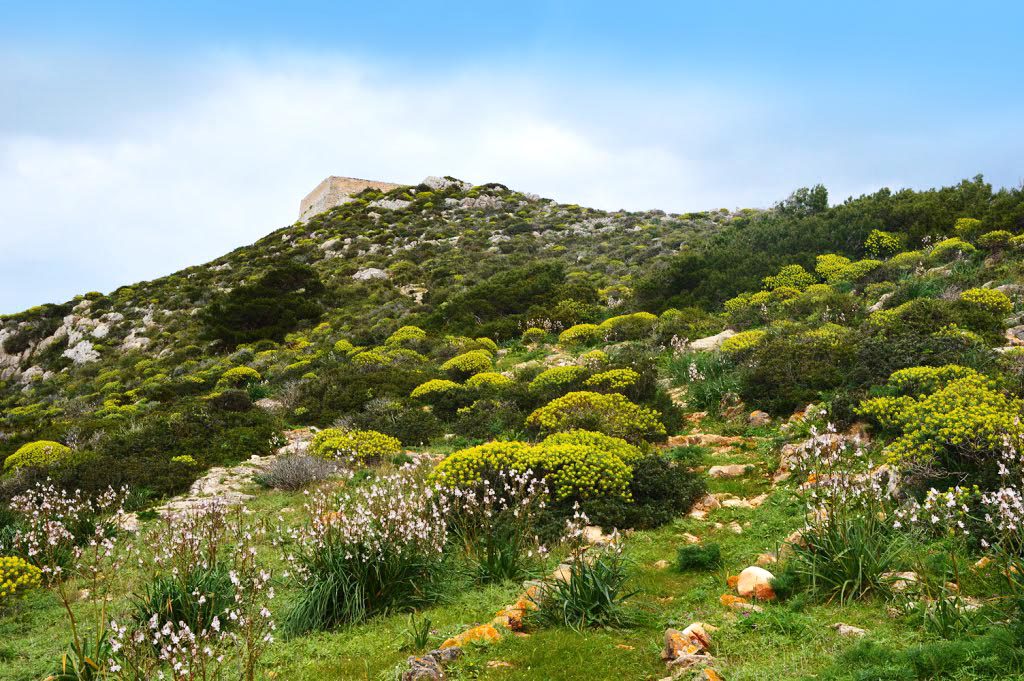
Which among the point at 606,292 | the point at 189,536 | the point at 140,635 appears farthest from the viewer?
the point at 606,292

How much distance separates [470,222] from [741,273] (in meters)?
33.1

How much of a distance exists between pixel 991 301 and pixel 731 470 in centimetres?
751

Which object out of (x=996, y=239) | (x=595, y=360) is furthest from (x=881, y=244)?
(x=595, y=360)

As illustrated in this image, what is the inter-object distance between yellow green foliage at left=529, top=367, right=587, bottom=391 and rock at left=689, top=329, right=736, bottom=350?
11.5 feet

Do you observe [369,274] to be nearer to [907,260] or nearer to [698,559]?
[907,260]

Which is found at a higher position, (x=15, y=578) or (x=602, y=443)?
(x=602, y=443)

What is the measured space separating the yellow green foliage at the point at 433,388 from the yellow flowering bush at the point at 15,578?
28.5 feet

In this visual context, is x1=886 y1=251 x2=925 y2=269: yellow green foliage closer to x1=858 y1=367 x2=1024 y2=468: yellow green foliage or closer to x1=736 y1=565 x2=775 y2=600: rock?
x1=858 y1=367 x2=1024 y2=468: yellow green foliage

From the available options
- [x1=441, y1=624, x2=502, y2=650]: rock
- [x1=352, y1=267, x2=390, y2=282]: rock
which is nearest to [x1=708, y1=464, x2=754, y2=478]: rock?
[x1=441, y1=624, x2=502, y2=650]: rock

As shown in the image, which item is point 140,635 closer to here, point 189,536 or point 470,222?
point 189,536

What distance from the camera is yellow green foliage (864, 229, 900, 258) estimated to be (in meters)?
21.1

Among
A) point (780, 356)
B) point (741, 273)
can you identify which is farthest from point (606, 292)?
point (780, 356)

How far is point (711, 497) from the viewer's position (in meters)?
7.82

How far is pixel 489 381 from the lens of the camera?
50.4 ft
